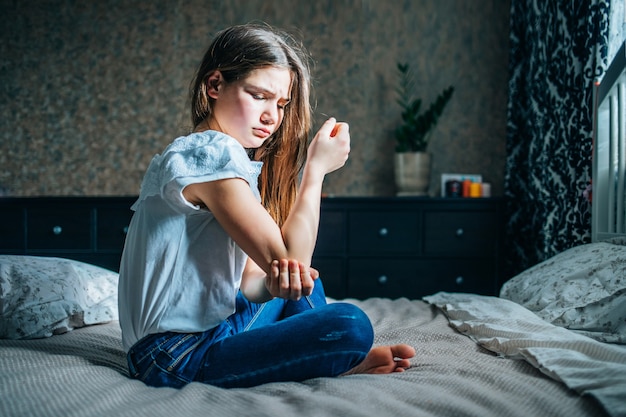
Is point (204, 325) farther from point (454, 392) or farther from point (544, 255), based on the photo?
point (544, 255)

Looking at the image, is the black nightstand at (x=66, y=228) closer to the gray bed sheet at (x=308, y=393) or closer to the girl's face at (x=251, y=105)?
the gray bed sheet at (x=308, y=393)

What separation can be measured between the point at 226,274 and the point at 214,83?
16.3 inches

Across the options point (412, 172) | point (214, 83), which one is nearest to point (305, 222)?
point (214, 83)

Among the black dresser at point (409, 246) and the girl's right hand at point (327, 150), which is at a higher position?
the girl's right hand at point (327, 150)

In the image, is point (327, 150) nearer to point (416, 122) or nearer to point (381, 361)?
point (381, 361)

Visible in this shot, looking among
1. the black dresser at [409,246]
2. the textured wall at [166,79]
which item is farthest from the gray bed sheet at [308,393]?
the textured wall at [166,79]

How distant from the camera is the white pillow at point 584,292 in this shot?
4.51 feet

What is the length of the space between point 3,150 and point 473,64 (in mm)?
3020

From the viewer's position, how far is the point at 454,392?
3.17 ft

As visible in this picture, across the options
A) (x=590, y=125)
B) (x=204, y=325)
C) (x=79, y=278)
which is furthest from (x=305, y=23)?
(x=204, y=325)

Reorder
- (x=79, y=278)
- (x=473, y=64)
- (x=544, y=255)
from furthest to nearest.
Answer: (x=473, y=64)
(x=544, y=255)
(x=79, y=278)

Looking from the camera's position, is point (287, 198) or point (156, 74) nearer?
point (287, 198)

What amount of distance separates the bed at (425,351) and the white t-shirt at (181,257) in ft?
0.41

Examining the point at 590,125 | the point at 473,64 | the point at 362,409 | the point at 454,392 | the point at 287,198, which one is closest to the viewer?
the point at 362,409
